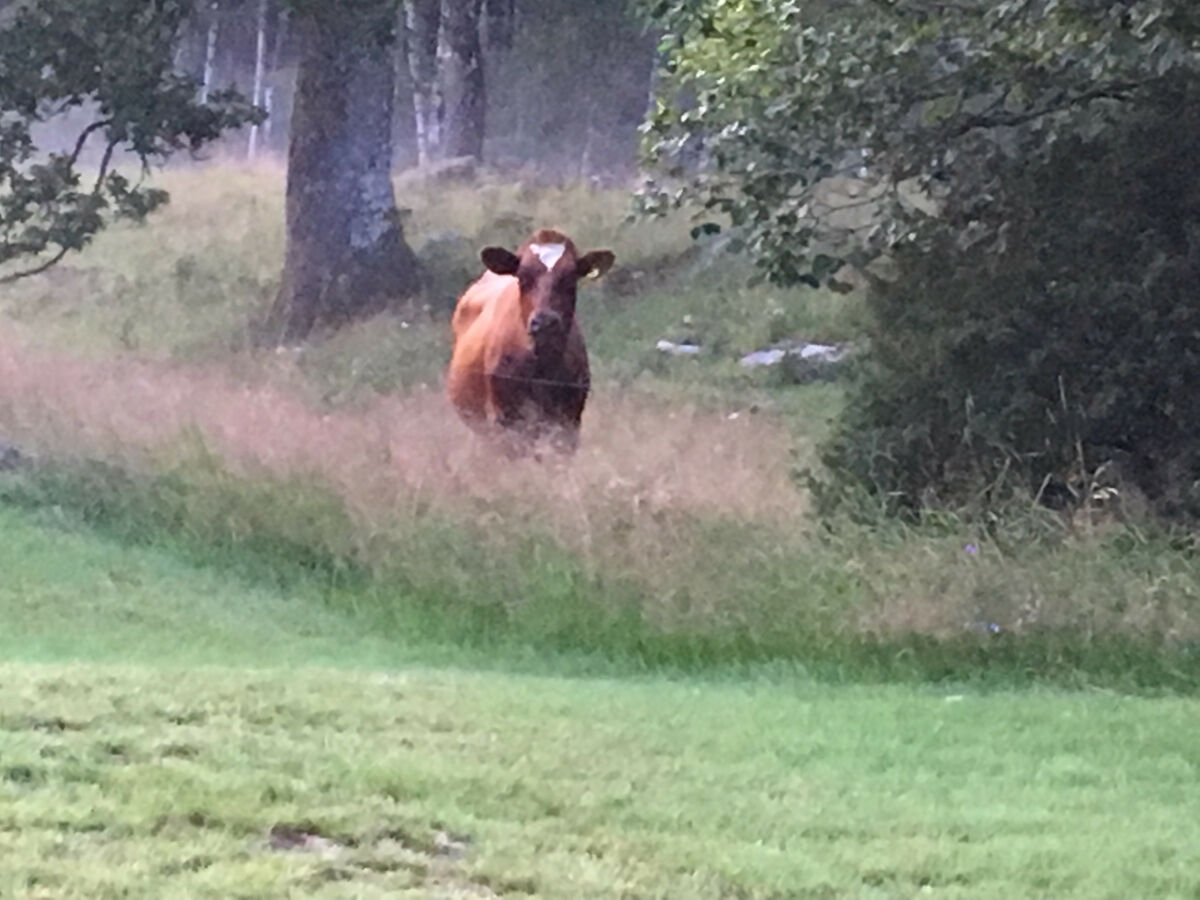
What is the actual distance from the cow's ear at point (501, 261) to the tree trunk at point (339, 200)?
7701mm

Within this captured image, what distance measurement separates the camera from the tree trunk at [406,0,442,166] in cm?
3588

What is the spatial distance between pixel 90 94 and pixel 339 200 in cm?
434

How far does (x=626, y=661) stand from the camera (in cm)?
945

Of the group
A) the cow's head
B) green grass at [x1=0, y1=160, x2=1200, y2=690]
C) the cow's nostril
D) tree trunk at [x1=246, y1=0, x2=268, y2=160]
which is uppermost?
tree trunk at [x1=246, y1=0, x2=268, y2=160]

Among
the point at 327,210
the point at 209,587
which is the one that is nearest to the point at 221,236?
the point at 327,210

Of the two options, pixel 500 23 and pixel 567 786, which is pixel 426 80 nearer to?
pixel 500 23

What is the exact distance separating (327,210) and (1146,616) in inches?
586

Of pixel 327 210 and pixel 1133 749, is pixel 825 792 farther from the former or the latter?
pixel 327 210

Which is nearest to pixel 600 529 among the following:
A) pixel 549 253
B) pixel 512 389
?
pixel 512 389

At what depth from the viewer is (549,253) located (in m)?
14.1

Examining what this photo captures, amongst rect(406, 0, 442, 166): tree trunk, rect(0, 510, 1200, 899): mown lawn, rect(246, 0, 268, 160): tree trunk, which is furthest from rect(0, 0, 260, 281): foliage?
rect(246, 0, 268, 160): tree trunk

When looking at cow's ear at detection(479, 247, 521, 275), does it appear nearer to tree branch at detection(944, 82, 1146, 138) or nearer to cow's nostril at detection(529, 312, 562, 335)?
cow's nostril at detection(529, 312, 562, 335)

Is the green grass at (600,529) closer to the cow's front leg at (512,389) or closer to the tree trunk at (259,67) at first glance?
the cow's front leg at (512,389)

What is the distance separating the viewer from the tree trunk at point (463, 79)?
3048cm
